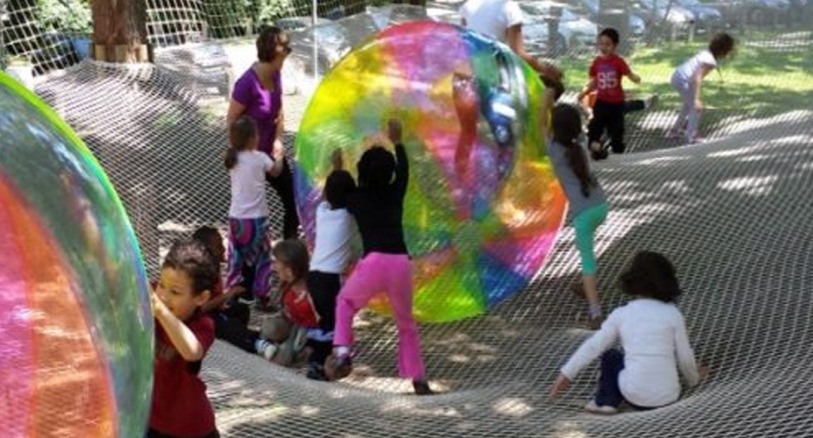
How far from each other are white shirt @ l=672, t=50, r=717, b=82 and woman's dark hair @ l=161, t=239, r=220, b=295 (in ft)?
21.7

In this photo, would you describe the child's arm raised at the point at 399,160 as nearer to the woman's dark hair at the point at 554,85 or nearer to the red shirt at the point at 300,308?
the red shirt at the point at 300,308

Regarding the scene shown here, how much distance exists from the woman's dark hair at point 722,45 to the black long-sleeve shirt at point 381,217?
17.2ft

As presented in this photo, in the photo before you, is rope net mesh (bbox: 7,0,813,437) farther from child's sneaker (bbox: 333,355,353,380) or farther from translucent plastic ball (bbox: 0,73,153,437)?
translucent plastic ball (bbox: 0,73,153,437)

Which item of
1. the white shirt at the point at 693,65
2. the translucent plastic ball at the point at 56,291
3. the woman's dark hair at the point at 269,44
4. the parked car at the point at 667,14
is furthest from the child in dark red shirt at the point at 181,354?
the parked car at the point at 667,14

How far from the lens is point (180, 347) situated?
2.94 m

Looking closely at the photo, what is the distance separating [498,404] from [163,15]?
593 cm

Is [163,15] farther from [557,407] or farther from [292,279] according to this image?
[557,407]

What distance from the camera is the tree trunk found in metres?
6.60

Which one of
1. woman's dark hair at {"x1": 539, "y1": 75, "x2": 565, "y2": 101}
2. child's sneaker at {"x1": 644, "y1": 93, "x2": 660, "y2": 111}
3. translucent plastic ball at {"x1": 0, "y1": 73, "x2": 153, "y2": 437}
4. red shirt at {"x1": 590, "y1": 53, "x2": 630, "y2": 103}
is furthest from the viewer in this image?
child's sneaker at {"x1": 644, "y1": 93, "x2": 660, "y2": 111}

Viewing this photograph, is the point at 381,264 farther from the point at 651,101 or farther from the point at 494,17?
the point at 651,101

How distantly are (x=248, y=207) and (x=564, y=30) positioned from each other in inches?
207

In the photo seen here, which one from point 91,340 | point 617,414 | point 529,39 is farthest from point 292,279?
point 529,39

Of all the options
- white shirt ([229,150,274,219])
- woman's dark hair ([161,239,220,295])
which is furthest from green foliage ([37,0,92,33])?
woman's dark hair ([161,239,220,295])

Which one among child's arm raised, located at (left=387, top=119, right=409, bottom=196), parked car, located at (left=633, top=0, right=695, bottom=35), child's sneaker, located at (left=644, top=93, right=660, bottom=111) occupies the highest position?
child's arm raised, located at (left=387, top=119, right=409, bottom=196)
